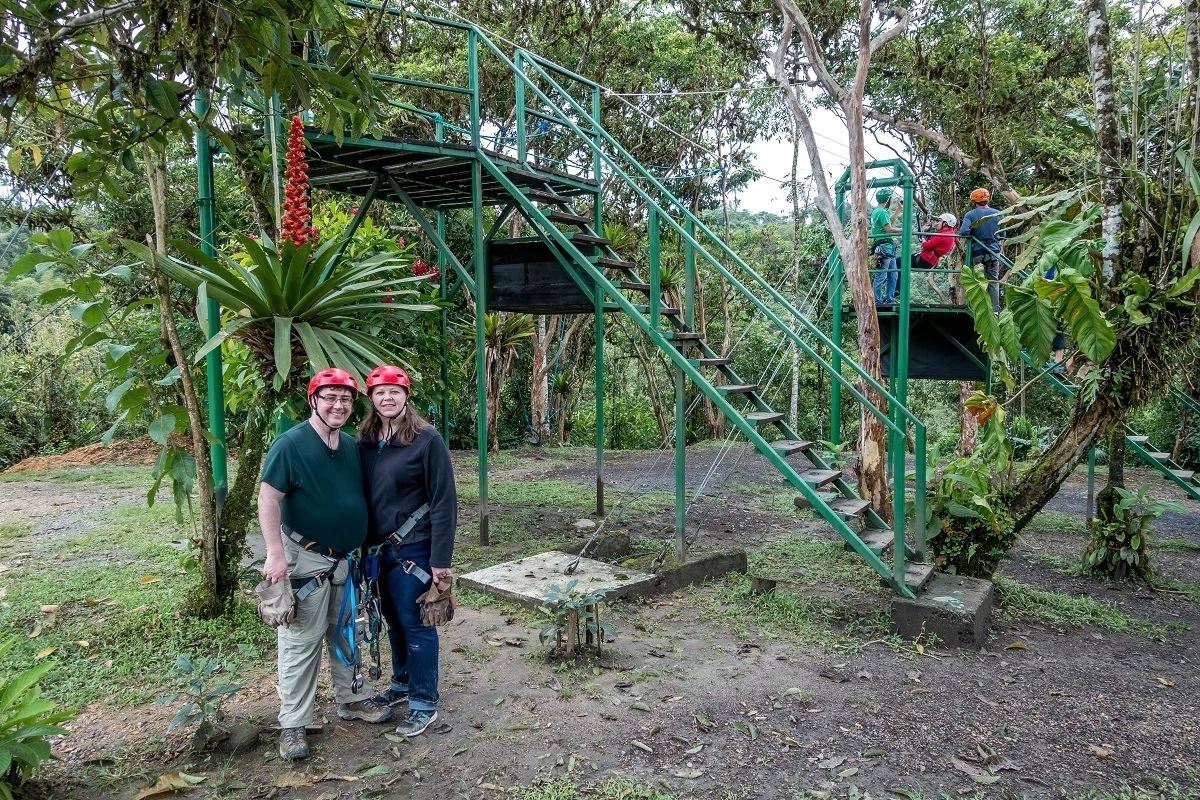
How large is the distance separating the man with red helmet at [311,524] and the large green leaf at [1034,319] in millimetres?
4453

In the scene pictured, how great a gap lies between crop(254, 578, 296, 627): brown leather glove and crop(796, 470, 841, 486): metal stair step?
3.41m

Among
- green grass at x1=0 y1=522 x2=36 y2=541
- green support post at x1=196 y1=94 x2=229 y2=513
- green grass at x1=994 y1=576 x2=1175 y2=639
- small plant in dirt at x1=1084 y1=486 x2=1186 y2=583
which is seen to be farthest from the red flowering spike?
small plant in dirt at x1=1084 y1=486 x2=1186 y2=583

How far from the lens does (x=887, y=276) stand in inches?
365

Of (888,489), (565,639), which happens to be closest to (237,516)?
(565,639)

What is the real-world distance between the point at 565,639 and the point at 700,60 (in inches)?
480

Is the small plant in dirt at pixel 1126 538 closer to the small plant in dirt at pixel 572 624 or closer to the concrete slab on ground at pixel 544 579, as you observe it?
the concrete slab on ground at pixel 544 579

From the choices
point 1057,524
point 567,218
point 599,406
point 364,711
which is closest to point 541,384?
point 599,406

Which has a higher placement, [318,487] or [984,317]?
[984,317]

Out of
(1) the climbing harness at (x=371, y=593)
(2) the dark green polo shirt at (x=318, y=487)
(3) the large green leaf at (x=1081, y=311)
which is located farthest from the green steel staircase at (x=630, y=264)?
(1) the climbing harness at (x=371, y=593)

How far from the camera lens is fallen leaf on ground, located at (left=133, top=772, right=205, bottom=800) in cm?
299

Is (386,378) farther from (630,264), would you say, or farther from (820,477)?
(630,264)

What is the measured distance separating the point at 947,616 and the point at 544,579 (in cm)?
255

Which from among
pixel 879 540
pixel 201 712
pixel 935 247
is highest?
pixel 935 247

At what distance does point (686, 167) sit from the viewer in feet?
53.1
